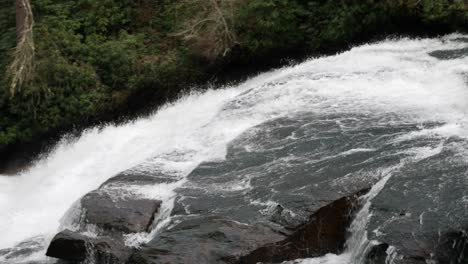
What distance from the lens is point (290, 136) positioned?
12281 mm

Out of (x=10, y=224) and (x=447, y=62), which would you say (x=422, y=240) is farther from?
(x=10, y=224)

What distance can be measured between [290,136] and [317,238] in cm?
292

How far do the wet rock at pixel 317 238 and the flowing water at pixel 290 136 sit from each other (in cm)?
13

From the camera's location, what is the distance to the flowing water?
1073cm

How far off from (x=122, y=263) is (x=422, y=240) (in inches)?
150

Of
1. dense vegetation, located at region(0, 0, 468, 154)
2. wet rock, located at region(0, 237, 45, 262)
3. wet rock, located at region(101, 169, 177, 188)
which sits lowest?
wet rock, located at region(0, 237, 45, 262)

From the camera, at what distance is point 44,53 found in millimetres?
16875

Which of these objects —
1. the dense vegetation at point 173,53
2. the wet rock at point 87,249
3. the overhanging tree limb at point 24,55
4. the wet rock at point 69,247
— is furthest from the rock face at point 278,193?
the overhanging tree limb at point 24,55

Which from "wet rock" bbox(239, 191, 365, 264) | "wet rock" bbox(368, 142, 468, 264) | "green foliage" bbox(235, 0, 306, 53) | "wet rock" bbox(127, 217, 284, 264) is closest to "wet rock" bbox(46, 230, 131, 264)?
"wet rock" bbox(127, 217, 284, 264)

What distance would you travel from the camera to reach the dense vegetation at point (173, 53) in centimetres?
1606

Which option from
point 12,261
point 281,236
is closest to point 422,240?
point 281,236

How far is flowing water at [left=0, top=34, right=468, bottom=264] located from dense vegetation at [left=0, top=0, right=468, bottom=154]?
56cm

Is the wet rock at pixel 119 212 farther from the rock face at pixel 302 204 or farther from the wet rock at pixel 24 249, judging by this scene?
the wet rock at pixel 24 249

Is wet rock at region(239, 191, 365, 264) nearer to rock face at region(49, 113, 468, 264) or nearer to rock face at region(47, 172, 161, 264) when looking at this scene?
rock face at region(49, 113, 468, 264)
